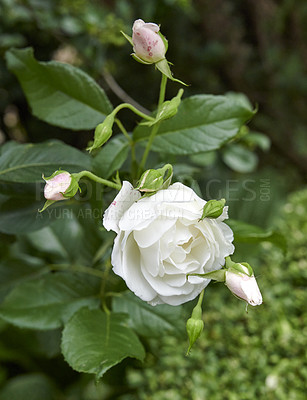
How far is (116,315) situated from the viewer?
0.52m

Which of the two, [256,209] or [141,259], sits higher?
[141,259]

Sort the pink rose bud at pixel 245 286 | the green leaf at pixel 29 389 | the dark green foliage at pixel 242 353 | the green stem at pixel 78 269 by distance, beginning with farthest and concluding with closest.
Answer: the green leaf at pixel 29 389 → the dark green foliage at pixel 242 353 → the green stem at pixel 78 269 → the pink rose bud at pixel 245 286

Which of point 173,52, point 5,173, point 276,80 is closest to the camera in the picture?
point 5,173

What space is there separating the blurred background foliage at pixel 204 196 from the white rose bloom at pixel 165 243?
110 mm

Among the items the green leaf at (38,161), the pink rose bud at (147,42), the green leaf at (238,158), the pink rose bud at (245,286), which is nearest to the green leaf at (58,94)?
the green leaf at (38,161)

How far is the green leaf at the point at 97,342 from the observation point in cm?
41

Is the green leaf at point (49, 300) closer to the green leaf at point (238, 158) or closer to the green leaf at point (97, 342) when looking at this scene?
the green leaf at point (97, 342)

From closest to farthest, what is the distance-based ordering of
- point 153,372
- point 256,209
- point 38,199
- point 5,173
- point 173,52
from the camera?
point 5,173 → point 38,199 → point 153,372 → point 256,209 → point 173,52

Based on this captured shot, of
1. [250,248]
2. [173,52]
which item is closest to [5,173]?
[250,248]

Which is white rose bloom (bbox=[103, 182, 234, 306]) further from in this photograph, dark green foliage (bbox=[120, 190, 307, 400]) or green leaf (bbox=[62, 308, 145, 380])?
dark green foliage (bbox=[120, 190, 307, 400])

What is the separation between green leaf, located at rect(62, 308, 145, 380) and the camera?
41 cm

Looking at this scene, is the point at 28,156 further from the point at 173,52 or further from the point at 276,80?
the point at 276,80

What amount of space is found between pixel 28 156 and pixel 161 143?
0.16 m

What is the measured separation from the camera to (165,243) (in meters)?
0.38
